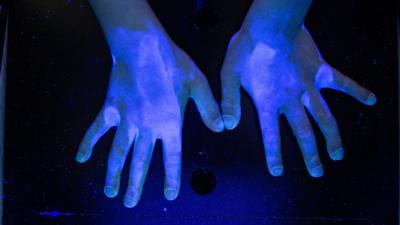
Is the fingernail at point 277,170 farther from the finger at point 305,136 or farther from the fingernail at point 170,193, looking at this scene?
the fingernail at point 170,193

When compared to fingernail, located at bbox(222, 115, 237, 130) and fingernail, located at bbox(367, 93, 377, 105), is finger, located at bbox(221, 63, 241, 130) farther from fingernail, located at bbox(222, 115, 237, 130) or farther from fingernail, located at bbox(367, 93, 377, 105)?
fingernail, located at bbox(367, 93, 377, 105)

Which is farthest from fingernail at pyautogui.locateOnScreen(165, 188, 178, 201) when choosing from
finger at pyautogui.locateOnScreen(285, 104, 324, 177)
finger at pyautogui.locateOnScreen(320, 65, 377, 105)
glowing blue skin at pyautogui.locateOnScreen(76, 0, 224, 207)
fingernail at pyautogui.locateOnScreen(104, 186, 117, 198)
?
finger at pyautogui.locateOnScreen(320, 65, 377, 105)

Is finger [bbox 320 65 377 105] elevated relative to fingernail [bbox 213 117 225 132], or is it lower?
elevated

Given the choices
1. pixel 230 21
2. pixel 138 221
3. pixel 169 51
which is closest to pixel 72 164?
pixel 138 221

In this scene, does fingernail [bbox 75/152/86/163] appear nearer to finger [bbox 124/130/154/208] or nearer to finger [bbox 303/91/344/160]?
finger [bbox 124/130/154/208]

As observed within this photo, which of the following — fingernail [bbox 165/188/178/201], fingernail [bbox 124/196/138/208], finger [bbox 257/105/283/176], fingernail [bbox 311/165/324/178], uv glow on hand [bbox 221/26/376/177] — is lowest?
fingernail [bbox 124/196/138/208]

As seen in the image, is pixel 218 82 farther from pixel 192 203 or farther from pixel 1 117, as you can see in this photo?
pixel 1 117

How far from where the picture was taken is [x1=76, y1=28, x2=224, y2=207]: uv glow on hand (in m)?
0.82

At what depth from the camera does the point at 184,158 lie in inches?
33.6

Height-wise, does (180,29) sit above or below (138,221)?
above

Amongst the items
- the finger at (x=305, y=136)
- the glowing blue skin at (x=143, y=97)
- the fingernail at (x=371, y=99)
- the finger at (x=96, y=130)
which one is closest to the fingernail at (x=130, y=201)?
the glowing blue skin at (x=143, y=97)

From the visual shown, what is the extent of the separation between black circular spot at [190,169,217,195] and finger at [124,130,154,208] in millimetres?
102

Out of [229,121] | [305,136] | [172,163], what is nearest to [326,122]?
[305,136]

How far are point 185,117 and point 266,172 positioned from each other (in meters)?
0.19
